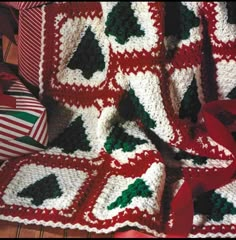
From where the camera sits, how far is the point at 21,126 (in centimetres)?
87

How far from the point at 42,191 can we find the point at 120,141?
18 centimetres

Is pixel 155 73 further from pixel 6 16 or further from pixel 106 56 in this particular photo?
pixel 6 16

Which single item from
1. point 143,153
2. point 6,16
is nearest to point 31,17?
point 6,16

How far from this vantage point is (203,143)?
34.3 inches

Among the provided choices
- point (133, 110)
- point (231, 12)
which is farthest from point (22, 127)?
point (231, 12)

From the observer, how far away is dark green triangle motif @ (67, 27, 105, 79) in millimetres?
930

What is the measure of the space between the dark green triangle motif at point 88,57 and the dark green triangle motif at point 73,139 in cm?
11

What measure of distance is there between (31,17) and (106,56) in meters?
0.18

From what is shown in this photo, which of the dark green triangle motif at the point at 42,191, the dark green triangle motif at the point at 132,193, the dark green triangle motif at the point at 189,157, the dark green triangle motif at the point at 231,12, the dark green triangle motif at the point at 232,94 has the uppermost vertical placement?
the dark green triangle motif at the point at 231,12

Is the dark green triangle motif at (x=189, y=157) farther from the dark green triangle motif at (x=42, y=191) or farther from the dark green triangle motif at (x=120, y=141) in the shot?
the dark green triangle motif at (x=42, y=191)

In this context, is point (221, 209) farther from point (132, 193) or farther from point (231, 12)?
point (231, 12)

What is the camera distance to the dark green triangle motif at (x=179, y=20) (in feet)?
2.81

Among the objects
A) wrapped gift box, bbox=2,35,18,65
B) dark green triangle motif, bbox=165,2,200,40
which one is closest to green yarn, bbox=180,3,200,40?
dark green triangle motif, bbox=165,2,200,40

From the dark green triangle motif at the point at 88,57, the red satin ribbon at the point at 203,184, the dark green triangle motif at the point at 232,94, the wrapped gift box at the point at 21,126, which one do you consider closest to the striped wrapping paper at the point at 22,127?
the wrapped gift box at the point at 21,126
